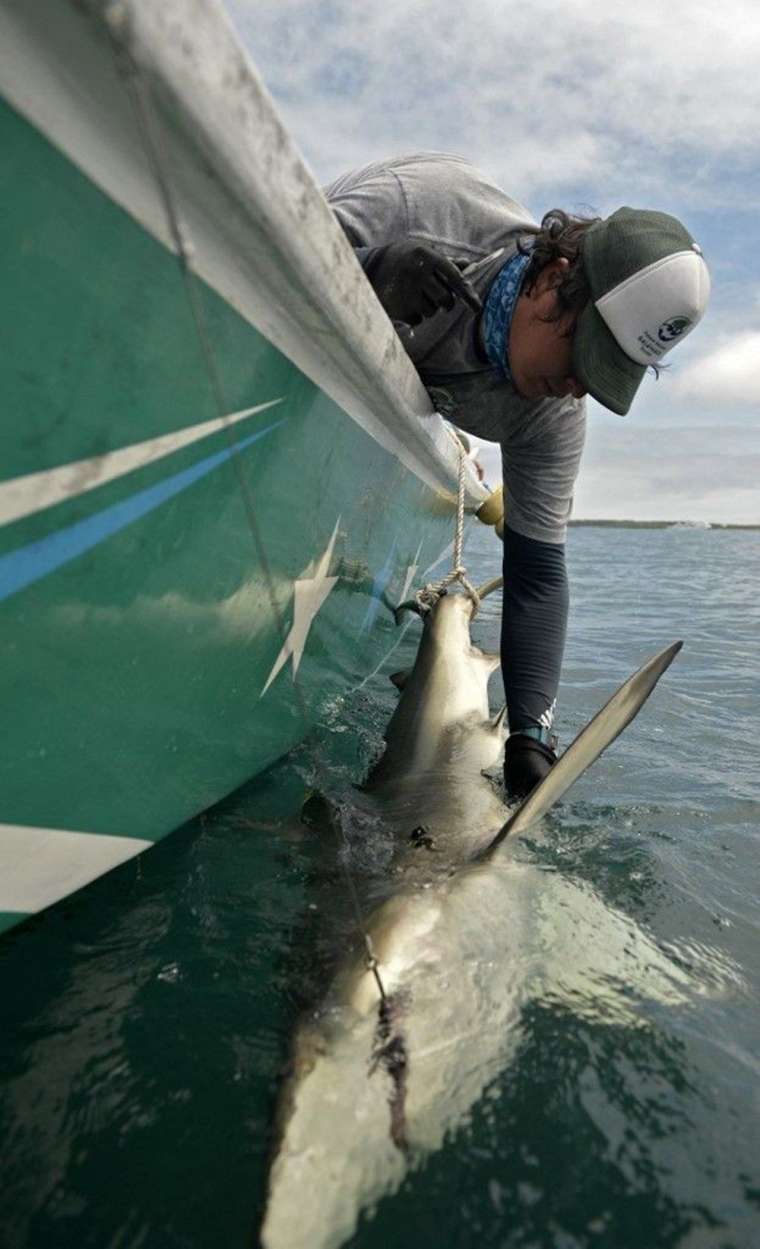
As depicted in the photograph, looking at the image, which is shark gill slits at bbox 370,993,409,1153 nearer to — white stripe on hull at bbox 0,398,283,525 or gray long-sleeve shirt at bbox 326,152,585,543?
white stripe on hull at bbox 0,398,283,525

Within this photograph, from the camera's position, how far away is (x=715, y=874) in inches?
97.3

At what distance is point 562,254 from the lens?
2.38 metres

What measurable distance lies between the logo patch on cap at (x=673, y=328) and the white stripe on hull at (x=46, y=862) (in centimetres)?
191

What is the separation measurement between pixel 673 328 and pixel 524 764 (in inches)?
56.1

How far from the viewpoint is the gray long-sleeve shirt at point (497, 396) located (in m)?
2.54

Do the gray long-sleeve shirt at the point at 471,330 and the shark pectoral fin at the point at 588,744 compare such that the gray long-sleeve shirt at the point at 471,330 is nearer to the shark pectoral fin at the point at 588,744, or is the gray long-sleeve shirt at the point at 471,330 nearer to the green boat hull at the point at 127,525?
the green boat hull at the point at 127,525

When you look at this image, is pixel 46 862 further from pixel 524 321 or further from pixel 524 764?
pixel 524 321

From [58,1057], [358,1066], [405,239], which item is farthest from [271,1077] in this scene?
[405,239]

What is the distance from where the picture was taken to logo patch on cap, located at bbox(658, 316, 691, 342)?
2.22m

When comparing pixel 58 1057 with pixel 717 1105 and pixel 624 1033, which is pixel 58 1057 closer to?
pixel 624 1033

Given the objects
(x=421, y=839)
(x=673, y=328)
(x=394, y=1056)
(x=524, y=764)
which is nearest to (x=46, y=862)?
(x=394, y=1056)

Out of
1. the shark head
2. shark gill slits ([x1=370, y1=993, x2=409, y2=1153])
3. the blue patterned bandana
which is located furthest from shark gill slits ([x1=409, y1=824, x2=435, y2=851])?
the blue patterned bandana

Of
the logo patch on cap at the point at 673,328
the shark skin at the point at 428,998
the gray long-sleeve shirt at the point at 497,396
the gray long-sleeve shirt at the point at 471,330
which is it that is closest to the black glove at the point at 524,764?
the gray long-sleeve shirt at the point at 497,396

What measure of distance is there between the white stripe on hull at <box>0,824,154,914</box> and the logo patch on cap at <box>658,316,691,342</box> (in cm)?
191
